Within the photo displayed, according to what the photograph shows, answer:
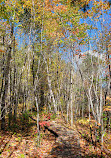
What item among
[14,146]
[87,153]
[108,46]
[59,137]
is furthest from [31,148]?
[108,46]

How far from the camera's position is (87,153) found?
568 centimetres

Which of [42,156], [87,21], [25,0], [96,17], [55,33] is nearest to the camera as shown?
[42,156]

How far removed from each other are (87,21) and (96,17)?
684mm

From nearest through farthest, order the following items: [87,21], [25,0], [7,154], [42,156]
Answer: [7,154], [42,156], [87,21], [25,0]

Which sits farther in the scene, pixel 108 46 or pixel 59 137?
pixel 108 46

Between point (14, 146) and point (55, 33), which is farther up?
point (55, 33)

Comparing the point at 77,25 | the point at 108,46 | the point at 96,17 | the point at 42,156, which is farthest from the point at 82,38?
the point at 42,156

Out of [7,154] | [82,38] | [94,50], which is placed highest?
[82,38]

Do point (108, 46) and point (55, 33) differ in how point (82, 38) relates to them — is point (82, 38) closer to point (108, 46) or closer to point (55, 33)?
point (108, 46)

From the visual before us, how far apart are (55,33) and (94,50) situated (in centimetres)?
381

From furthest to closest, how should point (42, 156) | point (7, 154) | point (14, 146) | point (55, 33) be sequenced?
point (55, 33), point (14, 146), point (42, 156), point (7, 154)

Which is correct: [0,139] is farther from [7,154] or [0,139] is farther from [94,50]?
[94,50]

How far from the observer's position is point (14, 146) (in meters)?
5.95

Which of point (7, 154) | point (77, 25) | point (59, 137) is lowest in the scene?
point (59, 137)
